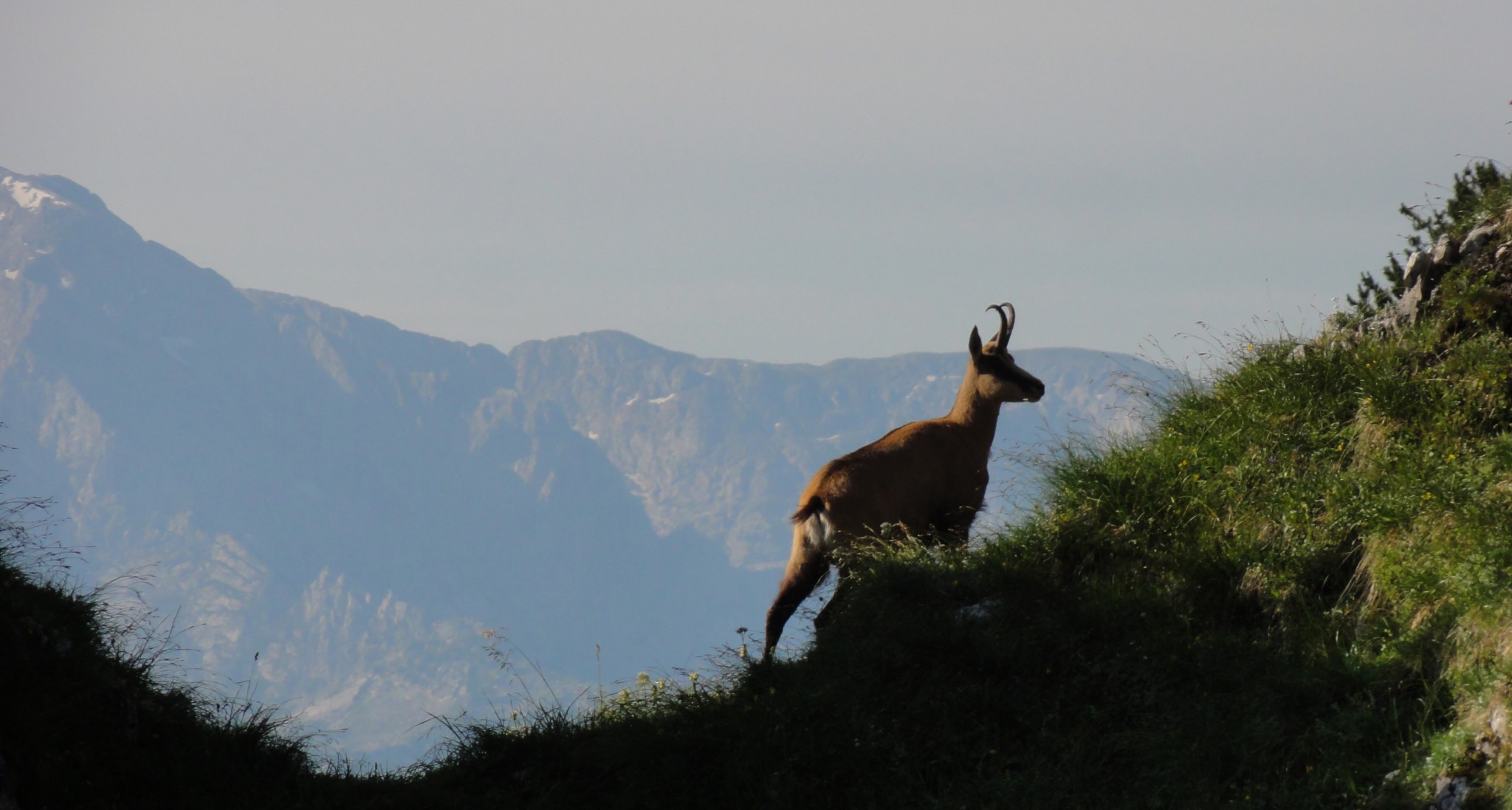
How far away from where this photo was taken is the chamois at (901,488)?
9422 millimetres

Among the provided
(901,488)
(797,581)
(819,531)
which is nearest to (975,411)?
(901,488)

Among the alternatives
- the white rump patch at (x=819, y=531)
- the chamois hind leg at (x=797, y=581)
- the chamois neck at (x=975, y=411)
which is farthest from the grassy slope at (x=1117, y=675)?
the chamois neck at (x=975, y=411)

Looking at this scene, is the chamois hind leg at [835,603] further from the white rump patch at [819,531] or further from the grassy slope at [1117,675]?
the grassy slope at [1117,675]

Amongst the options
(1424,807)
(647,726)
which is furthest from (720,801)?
(1424,807)

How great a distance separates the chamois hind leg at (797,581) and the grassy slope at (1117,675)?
755 millimetres

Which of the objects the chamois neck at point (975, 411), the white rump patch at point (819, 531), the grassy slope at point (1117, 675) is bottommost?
the grassy slope at point (1117, 675)

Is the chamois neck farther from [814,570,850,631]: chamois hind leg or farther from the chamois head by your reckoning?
[814,570,850,631]: chamois hind leg

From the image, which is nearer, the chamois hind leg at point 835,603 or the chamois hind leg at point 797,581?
the chamois hind leg at point 835,603

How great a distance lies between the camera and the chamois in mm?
9422

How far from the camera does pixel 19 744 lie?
6102 mm

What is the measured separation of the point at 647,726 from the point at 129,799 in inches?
113

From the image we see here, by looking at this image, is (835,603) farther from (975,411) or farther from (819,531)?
(975,411)

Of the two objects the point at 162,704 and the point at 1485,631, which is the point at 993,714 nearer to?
the point at 1485,631

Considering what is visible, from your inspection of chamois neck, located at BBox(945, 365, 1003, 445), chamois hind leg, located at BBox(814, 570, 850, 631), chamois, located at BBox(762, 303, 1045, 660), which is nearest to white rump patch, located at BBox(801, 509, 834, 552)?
chamois, located at BBox(762, 303, 1045, 660)
